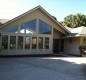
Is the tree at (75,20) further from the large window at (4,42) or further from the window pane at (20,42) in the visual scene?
the large window at (4,42)

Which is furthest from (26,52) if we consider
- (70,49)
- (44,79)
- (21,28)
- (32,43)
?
(44,79)

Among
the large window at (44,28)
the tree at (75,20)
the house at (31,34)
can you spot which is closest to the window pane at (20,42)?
the house at (31,34)

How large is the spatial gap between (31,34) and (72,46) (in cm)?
696

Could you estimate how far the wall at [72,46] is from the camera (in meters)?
27.8

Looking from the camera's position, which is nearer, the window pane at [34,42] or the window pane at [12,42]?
the window pane at [12,42]

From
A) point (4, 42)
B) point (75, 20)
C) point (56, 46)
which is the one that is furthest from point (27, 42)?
point (75, 20)

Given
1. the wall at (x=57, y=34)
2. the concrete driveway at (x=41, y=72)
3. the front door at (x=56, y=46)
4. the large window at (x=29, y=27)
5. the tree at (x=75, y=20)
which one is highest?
the tree at (x=75, y=20)

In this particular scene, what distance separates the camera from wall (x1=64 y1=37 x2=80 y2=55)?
2776 cm

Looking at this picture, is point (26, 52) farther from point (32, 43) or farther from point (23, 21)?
point (23, 21)

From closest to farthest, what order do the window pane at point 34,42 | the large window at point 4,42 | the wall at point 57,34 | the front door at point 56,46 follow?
the large window at point 4,42, the window pane at point 34,42, the wall at point 57,34, the front door at point 56,46

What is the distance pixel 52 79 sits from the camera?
10.7m

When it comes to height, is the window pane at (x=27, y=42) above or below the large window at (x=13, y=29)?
below

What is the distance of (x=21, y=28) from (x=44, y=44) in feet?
13.6

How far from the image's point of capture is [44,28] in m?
27.2
